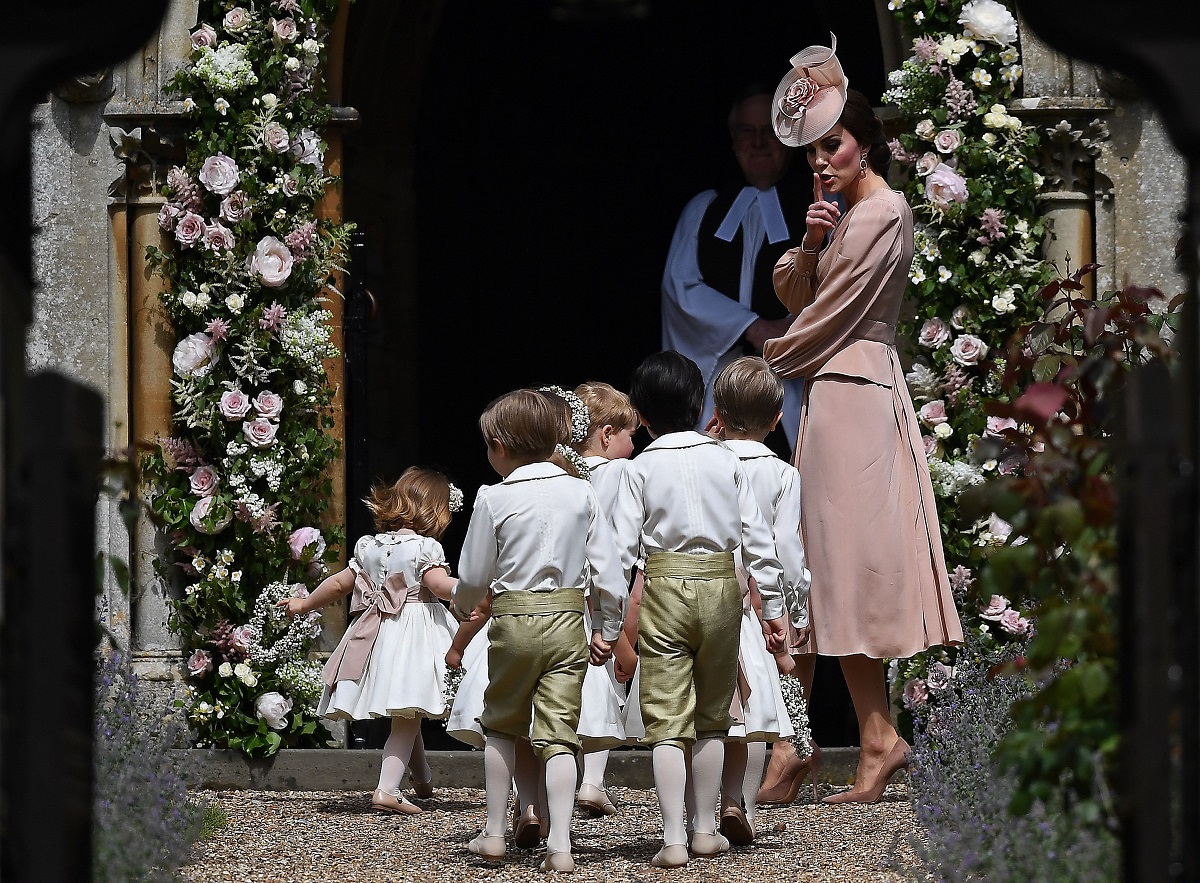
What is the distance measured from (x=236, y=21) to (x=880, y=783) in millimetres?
3608

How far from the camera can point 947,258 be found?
6645mm

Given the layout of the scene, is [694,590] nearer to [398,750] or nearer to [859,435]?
[859,435]

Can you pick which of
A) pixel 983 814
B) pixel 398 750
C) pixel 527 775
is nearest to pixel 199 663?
pixel 398 750

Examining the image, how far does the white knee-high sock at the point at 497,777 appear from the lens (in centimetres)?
466

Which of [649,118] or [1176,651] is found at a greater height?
[649,118]

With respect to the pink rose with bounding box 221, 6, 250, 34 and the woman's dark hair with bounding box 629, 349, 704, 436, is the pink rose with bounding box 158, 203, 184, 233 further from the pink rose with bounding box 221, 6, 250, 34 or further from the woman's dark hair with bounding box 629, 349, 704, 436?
the woman's dark hair with bounding box 629, 349, 704, 436

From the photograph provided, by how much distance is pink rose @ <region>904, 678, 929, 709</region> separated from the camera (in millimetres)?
6348

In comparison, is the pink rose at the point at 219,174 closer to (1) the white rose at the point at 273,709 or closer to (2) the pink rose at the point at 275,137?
(2) the pink rose at the point at 275,137

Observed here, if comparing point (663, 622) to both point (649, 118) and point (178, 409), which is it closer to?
point (178, 409)

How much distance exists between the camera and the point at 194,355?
656cm

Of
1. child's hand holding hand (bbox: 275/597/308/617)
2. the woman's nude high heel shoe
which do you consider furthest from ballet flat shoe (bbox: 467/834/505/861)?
child's hand holding hand (bbox: 275/597/308/617)

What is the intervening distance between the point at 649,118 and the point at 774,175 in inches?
85.1

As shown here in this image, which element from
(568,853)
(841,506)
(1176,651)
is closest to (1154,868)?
(1176,651)

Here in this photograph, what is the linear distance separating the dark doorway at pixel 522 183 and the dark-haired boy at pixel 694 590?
4374mm
